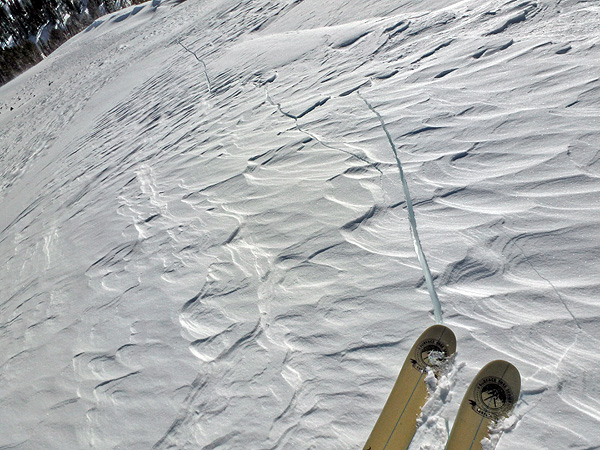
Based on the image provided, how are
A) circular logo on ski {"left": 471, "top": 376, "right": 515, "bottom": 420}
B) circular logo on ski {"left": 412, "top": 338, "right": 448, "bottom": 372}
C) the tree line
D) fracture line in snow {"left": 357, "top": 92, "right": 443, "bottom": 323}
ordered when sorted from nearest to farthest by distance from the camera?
circular logo on ski {"left": 471, "top": 376, "right": 515, "bottom": 420}
circular logo on ski {"left": 412, "top": 338, "right": 448, "bottom": 372}
fracture line in snow {"left": 357, "top": 92, "right": 443, "bottom": 323}
the tree line

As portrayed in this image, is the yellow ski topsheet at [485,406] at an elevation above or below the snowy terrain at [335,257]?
below

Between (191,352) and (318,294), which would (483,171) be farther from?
(191,352)

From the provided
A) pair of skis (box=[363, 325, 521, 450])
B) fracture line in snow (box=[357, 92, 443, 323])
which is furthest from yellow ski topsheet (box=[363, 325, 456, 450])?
fracture line in snow (box=[357, 92, 443, 323])

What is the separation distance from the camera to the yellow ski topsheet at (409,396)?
161cm

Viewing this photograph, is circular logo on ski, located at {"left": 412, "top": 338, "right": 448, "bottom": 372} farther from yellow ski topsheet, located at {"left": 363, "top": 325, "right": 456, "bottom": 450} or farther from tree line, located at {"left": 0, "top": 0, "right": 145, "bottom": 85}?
tree line, located at {"left": 0, "top": 0, "right": 145, "bottom": 85}

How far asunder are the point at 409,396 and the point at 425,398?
71 mm

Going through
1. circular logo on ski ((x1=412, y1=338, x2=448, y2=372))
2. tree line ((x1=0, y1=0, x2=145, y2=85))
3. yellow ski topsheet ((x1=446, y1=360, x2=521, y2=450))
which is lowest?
yellow ski topsheet ((x1=446, y1=360, x2=521, y2=450))

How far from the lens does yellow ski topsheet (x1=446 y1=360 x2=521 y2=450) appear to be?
1.52 metres

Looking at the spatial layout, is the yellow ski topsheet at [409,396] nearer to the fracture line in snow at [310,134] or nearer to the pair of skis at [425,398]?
the pair of skis at [425,398]

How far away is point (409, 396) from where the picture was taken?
168 cm

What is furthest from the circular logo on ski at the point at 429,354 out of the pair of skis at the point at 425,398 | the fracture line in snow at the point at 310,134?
the fracture line in snow at the point at 310,134

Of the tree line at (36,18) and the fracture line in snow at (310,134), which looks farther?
the tree line at (36,18)

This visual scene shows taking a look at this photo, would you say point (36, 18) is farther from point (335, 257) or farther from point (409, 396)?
point (409, 396)

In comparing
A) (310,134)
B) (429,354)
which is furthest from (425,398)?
(310,134)
